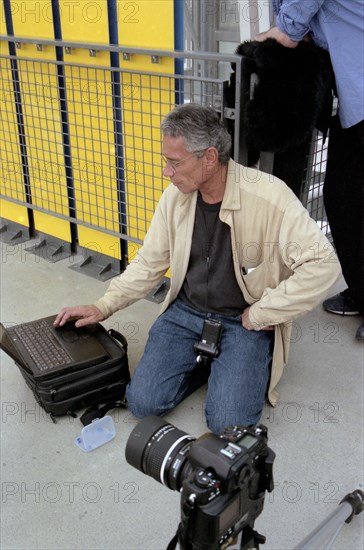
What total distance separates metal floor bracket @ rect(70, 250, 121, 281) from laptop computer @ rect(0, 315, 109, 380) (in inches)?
36.3

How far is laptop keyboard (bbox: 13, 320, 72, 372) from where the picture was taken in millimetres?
2213

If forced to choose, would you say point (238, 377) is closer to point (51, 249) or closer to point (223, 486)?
point (223, 486)

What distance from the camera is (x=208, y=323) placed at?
224cm

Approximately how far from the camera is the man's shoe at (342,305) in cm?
288

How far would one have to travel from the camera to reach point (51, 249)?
3.68 meters

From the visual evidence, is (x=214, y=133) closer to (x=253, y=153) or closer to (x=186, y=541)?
(x=253, y=153)

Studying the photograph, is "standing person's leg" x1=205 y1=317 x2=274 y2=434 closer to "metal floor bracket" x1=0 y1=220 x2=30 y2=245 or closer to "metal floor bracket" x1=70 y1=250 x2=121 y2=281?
"metal floor bracket" x1=70 y1=250 x2=121 y2=281

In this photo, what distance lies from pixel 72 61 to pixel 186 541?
254 centimetres

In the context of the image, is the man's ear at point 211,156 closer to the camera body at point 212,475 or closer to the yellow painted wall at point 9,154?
the camera body at point 212,475

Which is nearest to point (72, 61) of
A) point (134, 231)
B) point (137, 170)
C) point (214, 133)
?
point (137, 170)

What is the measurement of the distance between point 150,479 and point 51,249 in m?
2.02

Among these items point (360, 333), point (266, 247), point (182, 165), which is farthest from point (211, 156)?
point (360, 333)

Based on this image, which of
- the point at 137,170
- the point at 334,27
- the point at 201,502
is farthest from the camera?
the point at 137,170

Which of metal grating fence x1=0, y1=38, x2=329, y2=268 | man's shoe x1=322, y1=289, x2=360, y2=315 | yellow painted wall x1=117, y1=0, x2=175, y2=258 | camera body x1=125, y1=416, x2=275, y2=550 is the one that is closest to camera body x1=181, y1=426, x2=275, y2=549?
camera body x1=125, y1=416, x2=275, y2=550
